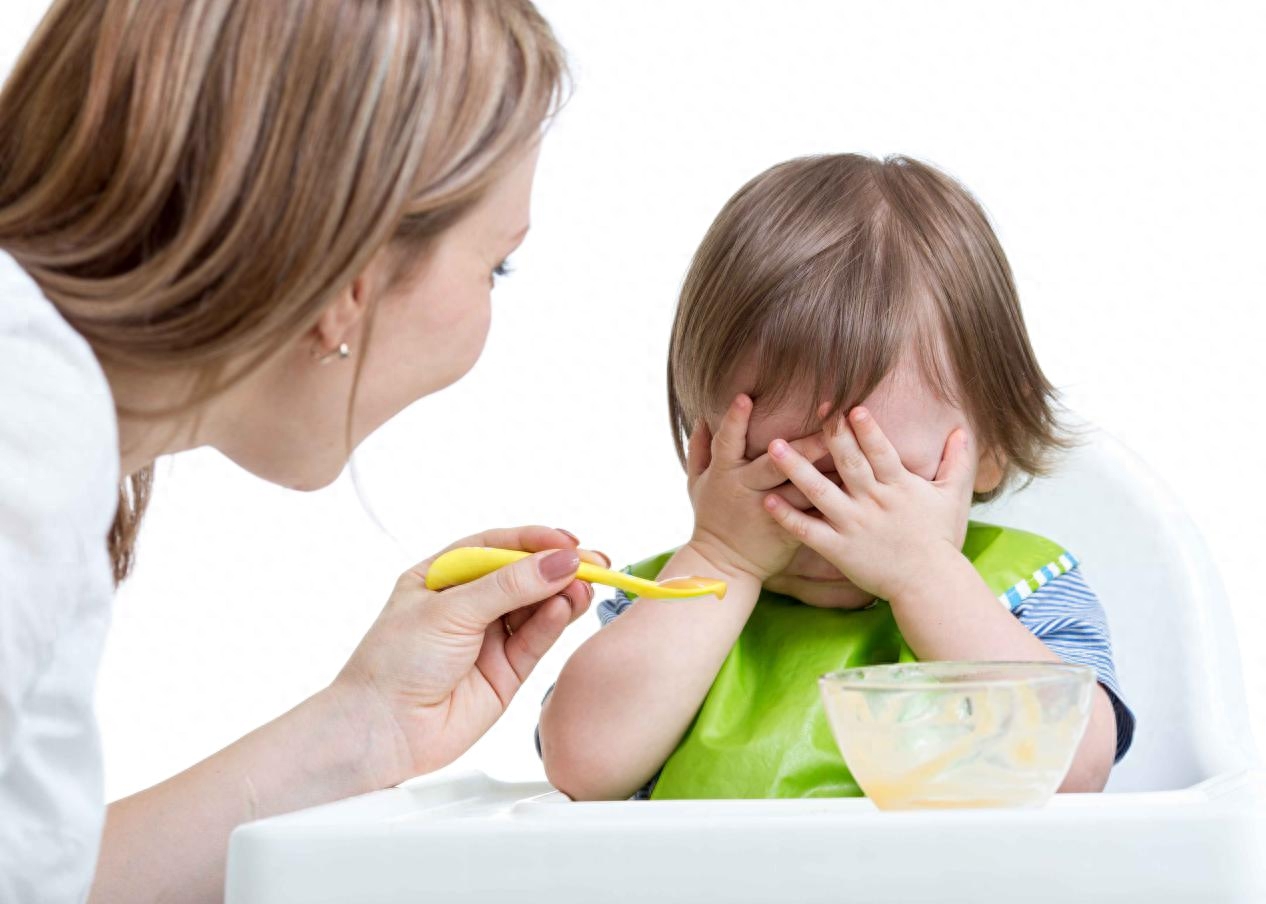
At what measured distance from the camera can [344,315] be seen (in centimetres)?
79

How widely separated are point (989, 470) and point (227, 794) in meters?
0.56

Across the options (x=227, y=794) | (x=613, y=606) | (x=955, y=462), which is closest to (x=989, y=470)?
(x=955, y=462)

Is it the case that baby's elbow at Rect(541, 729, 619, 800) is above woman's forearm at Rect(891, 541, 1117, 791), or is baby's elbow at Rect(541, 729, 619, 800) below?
below

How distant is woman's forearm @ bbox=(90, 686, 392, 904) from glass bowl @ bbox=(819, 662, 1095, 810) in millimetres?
388

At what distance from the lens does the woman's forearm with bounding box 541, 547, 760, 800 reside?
95 cm

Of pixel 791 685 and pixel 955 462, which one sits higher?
pixel 955 462

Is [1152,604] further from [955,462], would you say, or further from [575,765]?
Result: [575,765]

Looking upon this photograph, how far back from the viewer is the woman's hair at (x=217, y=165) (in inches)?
27.6

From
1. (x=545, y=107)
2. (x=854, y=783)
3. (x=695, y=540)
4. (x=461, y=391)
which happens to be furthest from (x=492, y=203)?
(x=461, y=391)

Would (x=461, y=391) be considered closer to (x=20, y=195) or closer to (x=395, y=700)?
(x=395, y=700)

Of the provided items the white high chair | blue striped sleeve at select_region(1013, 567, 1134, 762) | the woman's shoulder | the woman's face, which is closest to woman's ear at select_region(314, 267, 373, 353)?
the woman's face

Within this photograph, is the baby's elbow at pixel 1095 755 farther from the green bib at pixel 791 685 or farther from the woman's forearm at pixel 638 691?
the woman's forearm at pixel 638 691

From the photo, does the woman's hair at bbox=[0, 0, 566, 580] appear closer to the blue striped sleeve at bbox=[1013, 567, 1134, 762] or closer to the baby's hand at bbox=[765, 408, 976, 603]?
the baby's hand at bbox=[765, 408, 976, 603]

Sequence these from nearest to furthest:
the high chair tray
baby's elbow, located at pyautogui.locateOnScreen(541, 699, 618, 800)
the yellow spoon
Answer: the high chair tray
the yellow spoon
baby's elbow, located at pyautogui.locateOnScreen(541, 699, 618, 800)
